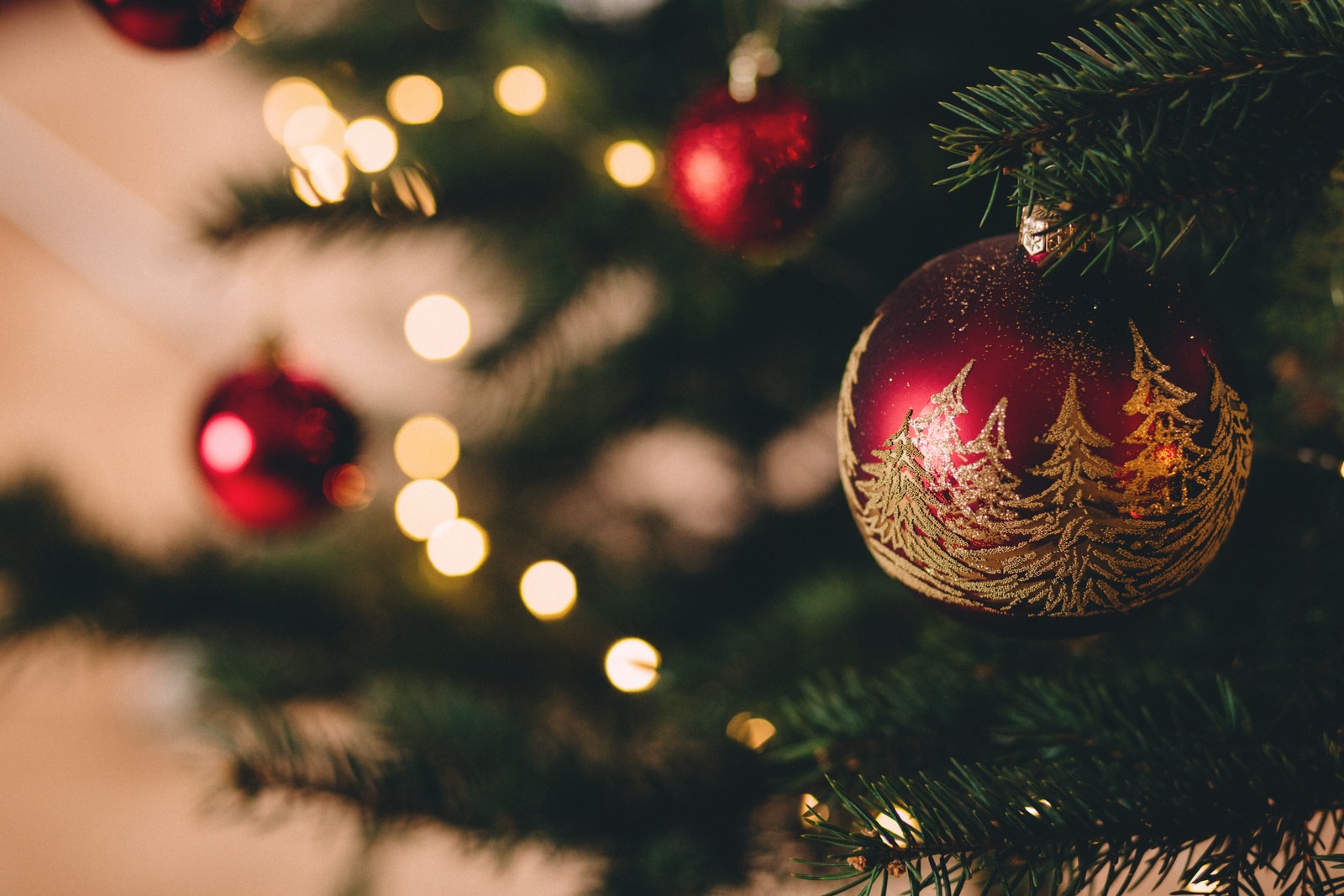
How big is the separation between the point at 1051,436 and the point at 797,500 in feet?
1.93

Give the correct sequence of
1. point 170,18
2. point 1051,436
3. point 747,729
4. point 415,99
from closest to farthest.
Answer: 1. point 1051,436
2. point 170,18
3. point 747,729
4. point 415,99

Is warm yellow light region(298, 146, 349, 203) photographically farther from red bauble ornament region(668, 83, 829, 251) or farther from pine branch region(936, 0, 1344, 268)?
pine branch region(936, 0, 1344, 268)

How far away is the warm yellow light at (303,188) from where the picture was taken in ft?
1.84

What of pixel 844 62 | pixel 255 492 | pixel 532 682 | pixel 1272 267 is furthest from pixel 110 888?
pixel 1272 267

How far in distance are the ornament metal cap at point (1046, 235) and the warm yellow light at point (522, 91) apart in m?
0.51

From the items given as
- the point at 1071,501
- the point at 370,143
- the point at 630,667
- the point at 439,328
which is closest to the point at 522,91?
the point at 370,143

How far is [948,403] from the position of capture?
11.3 inches

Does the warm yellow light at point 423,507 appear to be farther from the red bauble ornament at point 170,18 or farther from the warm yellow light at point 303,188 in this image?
the red bauble ornament at point 170,18

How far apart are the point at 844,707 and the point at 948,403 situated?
0.18 meters

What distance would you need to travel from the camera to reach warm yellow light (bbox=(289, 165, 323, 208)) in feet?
1.84

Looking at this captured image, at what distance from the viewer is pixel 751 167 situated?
472mm

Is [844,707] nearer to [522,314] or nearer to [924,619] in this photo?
[924,619]

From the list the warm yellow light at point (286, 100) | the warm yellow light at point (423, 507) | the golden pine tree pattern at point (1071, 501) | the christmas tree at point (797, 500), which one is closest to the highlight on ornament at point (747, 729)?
the christmas tree at point (797, 500)

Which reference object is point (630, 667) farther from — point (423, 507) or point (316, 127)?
point (316, 127)
